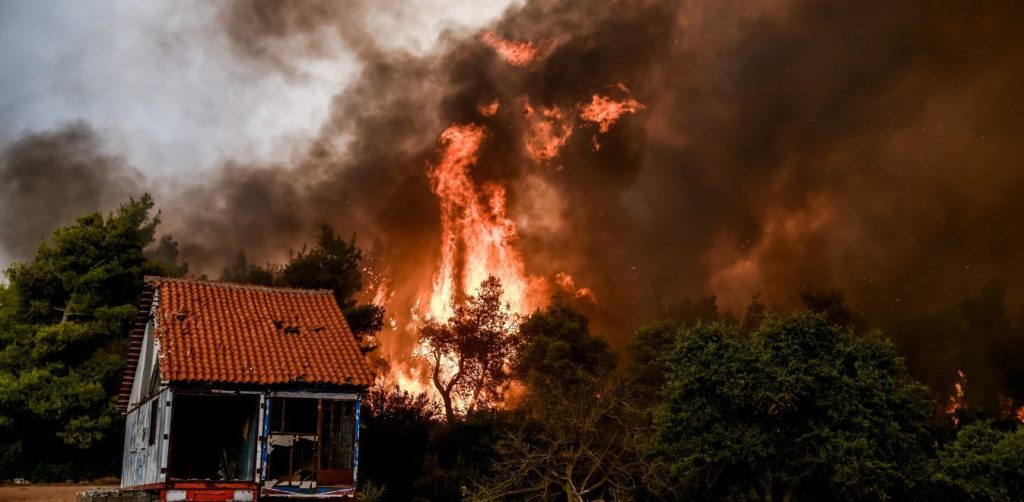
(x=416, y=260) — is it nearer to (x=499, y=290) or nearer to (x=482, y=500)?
(x=499, y=290)

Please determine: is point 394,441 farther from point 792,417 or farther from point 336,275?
point 792,417

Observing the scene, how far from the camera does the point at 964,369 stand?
6344 cm

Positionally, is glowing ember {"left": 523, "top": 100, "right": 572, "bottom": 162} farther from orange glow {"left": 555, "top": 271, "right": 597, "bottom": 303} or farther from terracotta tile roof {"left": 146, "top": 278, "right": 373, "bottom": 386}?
terracotta tile roof {"left": 146, "top": 278, "right": 373, "bottom": 386}

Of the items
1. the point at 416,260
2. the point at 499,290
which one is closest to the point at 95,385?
the point at 499,290

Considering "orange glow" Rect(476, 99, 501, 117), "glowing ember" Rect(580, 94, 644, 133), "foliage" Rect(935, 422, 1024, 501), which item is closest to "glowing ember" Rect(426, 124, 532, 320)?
"orange glow" Rect(476, 99, 501, 117)

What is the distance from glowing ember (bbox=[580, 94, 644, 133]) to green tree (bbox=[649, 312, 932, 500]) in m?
58.2

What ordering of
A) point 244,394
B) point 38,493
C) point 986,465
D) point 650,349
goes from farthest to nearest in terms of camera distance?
point 650,349 → point 38,493 → point 986,465 → point 244,394

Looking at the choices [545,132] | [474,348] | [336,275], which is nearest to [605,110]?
[545,132]

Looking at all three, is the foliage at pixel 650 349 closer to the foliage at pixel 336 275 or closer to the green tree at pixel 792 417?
the foliage at pixel 336 275

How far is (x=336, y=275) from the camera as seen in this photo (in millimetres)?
52188

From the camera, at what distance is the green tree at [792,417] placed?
30359mm

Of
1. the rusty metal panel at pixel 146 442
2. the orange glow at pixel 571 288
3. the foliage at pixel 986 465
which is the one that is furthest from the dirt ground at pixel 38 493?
the orange glow at pixel 571 288

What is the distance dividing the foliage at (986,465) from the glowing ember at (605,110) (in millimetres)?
62177

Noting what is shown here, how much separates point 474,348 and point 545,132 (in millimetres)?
32543
